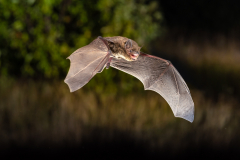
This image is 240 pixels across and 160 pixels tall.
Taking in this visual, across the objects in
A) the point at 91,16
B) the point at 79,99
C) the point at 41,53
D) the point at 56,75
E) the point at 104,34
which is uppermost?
the point at 91,16

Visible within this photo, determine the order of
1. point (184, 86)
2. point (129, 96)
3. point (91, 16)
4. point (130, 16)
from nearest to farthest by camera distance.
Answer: point (184, 86) → point (130, 16) → point (91, 16) → point (129, 96)

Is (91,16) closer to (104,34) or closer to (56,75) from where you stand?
(104,34)

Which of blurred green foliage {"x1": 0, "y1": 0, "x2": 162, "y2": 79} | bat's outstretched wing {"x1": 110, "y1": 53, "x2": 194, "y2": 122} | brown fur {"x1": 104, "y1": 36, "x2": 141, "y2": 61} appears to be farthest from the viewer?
blurred green foliage {"x1": 0, "y1": 0, "x2": 162, "y2": 79}

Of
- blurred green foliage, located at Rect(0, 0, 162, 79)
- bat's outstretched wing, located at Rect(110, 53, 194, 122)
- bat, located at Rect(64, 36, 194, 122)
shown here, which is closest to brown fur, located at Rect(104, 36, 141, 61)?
bat, located at Rect(64, 36, 194, 122)

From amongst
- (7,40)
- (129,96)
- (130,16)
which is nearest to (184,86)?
(130,16)

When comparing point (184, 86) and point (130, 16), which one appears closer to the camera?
point (184, 86)

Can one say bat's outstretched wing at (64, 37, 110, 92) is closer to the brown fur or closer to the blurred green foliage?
Answer: the brown fur

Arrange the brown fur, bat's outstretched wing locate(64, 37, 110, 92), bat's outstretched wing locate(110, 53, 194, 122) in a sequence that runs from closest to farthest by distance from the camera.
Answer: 1. bat's outstretched wing locate(64, 37, 110, 92)
2. the brown fur
3. bat's outstretched wing locate(110, 53, 194, 122)
